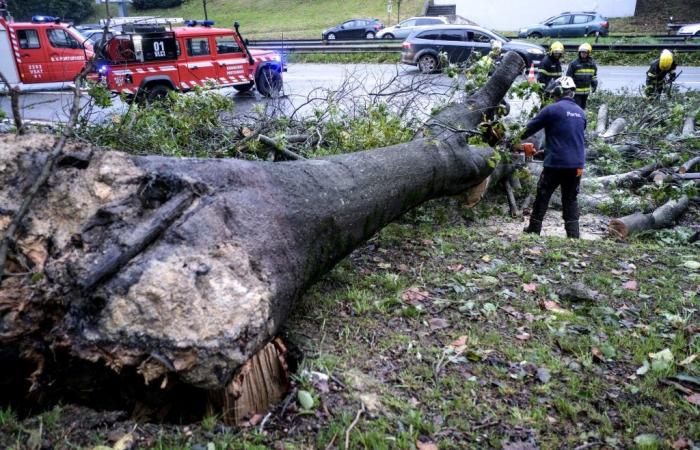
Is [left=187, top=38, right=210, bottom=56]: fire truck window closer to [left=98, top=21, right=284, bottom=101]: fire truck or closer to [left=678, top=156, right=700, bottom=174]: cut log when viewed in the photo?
[left=98, top=21, right=284, bottom=101]: fire truck

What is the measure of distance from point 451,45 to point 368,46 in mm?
5388

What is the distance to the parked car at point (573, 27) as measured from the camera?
21.8 m

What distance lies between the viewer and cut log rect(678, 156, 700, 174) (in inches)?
258

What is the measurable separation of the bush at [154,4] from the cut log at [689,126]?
116 ft

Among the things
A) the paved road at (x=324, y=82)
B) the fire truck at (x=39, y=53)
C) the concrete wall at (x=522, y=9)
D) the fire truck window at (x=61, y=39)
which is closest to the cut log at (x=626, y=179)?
the paved road at (x=324, y=82)

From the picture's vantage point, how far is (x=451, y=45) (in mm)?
14875

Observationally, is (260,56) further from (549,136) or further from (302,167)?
(302,167)

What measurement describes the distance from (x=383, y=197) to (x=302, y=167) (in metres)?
0.75

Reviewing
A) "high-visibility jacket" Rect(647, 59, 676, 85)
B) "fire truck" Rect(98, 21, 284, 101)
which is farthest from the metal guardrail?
"high-visibility jacket" Rect(647, 59, 676, 85)

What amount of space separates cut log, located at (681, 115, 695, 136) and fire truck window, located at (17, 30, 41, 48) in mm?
15163

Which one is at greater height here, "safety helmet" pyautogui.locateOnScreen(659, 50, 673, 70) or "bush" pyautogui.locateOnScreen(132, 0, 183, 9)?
"bush" pyautogui.locateOnScreen(132, 0, 183, 9)

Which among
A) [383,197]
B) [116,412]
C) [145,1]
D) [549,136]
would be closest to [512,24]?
[145,1]

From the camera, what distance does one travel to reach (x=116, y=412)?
2.27 m

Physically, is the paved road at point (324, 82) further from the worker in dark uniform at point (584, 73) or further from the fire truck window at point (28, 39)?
the worker in dark uniform at point (584, 73)
